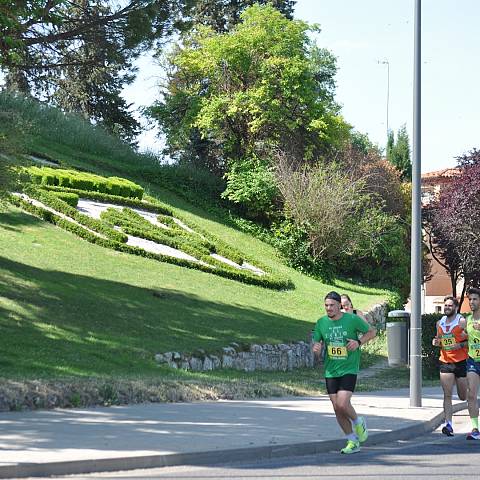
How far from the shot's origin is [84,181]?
41.5 meters

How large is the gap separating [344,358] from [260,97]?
40.7 meters

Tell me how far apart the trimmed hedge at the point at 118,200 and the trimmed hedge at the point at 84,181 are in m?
0.49

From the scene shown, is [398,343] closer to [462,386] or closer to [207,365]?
[462,386]

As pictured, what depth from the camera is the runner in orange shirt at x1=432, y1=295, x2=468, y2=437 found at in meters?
14.7

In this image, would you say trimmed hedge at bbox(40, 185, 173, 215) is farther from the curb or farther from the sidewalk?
the curb

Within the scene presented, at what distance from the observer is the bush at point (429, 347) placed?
93.0 ft

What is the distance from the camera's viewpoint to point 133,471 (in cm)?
1026

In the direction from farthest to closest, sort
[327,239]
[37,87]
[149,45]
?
[37,87], [327,239], [149,45]

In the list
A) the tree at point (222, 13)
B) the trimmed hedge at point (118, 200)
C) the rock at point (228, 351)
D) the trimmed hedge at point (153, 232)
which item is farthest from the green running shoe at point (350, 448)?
the tree at point (222, 13)

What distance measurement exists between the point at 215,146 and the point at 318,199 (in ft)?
43.7

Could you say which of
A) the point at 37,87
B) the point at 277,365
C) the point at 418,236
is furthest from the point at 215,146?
the point at 418,236

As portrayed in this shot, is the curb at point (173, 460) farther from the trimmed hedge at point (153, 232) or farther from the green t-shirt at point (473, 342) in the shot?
the trimmed hedge at point (153, 232)

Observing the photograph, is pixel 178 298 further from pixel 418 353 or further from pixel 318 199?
pixel 318 199

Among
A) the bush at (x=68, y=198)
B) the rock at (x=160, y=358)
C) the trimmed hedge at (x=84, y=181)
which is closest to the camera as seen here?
the rock at (x=160, y=358)
